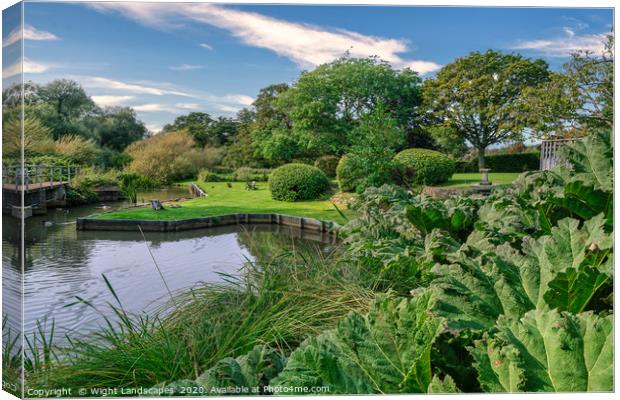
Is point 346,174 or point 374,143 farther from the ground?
point 374,143

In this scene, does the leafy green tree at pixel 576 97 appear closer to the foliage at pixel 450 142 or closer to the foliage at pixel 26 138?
the foliage at pixel 450 142

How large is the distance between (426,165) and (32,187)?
3446 millimetres

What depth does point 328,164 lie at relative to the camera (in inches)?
221

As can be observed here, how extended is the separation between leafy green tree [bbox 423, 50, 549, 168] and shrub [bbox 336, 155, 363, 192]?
3.14ft

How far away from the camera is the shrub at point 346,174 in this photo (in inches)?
220

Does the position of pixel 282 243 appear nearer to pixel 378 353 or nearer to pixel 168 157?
pixel 168 157

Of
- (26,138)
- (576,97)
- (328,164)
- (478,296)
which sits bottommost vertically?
(478,296)

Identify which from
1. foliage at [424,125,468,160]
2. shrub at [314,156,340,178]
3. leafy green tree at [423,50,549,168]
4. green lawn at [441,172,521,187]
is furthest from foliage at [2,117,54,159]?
green lawn at [441,172,521,187]

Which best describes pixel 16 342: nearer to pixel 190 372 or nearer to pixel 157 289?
pixel 190 372

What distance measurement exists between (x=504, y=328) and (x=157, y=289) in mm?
2905

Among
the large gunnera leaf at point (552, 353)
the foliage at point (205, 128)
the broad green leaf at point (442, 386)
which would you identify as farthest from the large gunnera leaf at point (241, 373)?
the foliage at point (205, 128)

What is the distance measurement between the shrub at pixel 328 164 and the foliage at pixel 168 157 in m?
1.07

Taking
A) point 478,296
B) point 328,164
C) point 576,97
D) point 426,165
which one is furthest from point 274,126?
point 478,296

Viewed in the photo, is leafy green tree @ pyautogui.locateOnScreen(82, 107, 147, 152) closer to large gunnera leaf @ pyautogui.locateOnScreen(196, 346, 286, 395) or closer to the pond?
the pond
